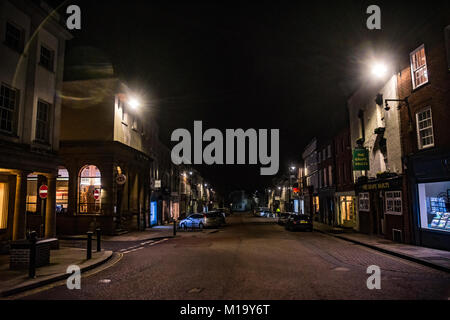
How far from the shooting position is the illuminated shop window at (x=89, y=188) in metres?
23.1

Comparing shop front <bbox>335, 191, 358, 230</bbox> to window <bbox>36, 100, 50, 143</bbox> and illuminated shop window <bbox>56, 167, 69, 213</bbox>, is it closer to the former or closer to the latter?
illuminated shop window <bbox>56, 167, 69, 213</bbox>

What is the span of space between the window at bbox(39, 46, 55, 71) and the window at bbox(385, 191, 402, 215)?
19611 millimetres

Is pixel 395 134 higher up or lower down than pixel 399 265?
higher up

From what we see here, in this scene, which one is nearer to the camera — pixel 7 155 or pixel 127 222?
pixel 7 155

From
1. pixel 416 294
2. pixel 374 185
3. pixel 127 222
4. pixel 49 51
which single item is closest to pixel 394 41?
pixel 374 185

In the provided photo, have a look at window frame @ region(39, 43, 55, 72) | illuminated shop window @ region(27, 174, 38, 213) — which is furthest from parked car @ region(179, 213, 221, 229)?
window frame @ region(39, 43, 55, 72)

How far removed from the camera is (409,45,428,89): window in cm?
1605

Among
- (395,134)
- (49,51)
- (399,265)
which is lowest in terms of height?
(399,265)

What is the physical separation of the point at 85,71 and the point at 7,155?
1308 cm

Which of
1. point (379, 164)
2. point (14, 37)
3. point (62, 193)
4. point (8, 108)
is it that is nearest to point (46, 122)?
point (8, 108)

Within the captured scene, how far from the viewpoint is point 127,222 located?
2550 cm

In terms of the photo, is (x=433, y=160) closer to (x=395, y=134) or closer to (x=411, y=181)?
(x=411, y=181)

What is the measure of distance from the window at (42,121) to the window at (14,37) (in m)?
2.60
